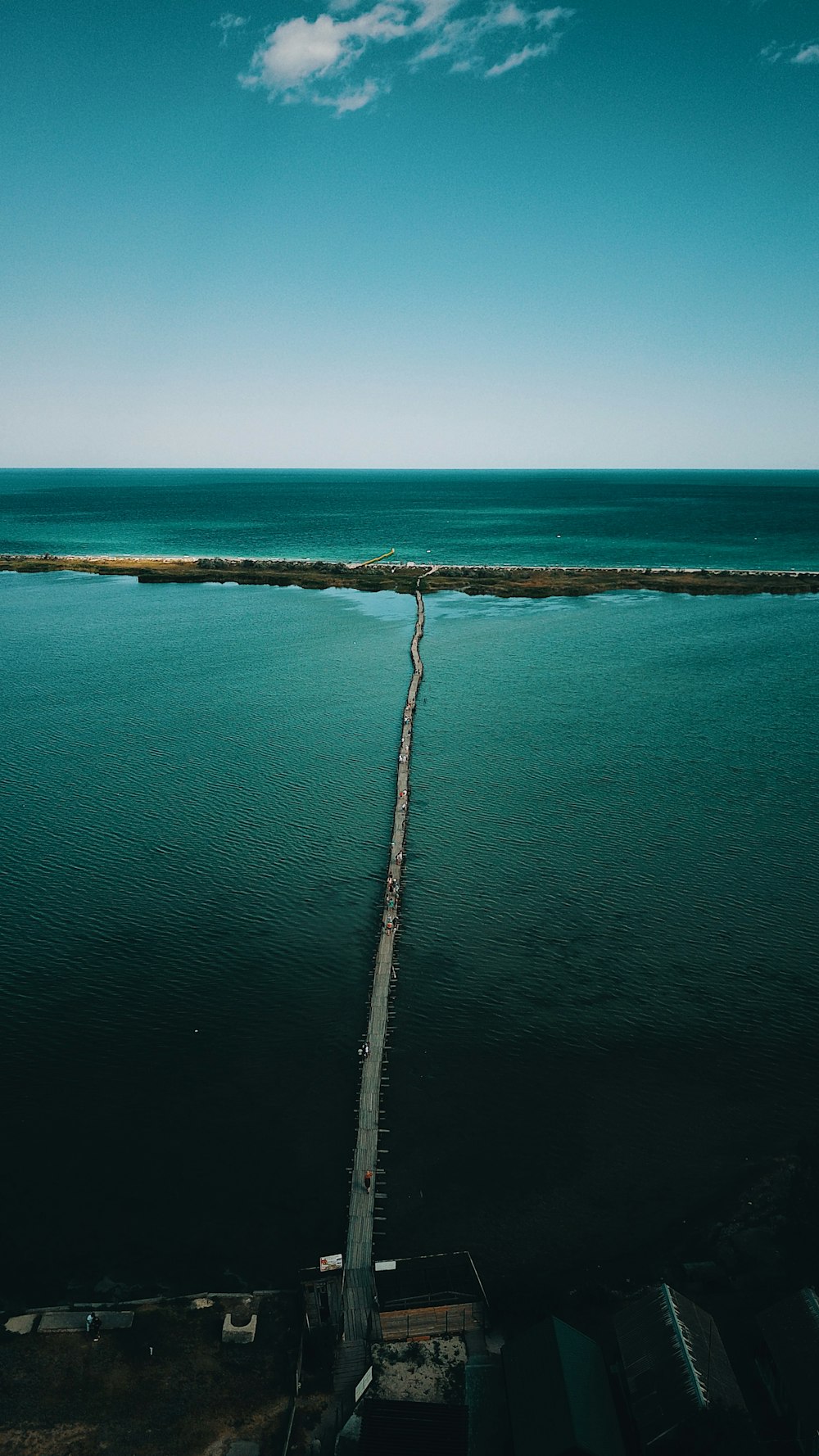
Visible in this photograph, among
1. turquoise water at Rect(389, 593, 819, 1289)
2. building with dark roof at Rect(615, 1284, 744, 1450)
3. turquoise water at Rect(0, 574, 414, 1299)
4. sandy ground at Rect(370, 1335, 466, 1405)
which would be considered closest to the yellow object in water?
turquoise water at Rect(0, 574, 414, 1299)

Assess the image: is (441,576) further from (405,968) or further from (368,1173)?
(368,1173)

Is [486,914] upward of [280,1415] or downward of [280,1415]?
upward

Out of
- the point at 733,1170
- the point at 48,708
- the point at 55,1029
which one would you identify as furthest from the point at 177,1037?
the point at 48,708

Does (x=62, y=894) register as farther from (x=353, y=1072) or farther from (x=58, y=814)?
(x=353, y=1072)

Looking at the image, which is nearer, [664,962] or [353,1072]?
[353,1072]

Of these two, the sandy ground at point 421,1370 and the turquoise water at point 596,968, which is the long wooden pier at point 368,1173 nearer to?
the sandy ground at point 421,1370

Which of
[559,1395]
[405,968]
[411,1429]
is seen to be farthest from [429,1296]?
[405,968]
